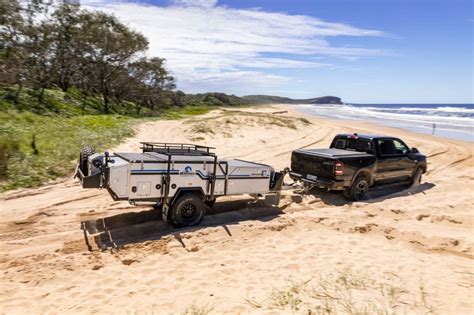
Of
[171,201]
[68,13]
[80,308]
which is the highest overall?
[68,13]

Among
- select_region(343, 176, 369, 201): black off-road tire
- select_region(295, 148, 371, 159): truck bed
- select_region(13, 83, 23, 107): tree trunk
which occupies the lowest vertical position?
select_region(343, 176, 369, 201): black off-road tire

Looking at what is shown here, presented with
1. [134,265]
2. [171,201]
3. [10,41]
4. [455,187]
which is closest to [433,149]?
[455,187]

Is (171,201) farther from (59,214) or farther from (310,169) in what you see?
(310,169)

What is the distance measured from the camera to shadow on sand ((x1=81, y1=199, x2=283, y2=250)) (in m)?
8.10

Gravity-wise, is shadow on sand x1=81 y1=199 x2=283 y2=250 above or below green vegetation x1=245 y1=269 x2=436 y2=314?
above

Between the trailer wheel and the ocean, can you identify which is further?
the ocean

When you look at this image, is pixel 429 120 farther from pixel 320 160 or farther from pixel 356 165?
pixel 320 160

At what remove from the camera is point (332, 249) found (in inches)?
311

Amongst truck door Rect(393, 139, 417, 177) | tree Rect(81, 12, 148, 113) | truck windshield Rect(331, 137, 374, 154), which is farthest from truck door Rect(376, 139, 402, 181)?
tree Rect(81, 12, 148, 113)

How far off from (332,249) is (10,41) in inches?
1320

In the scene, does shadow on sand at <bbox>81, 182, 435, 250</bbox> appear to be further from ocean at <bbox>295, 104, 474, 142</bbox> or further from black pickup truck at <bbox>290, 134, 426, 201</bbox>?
ocean at <bbox>295, 104, 474, 142</bbox>

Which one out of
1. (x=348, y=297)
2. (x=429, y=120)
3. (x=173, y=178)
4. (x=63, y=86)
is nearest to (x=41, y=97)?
(x=63, y=86)

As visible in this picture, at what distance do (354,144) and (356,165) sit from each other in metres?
1.53

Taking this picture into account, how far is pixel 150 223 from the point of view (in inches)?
352
